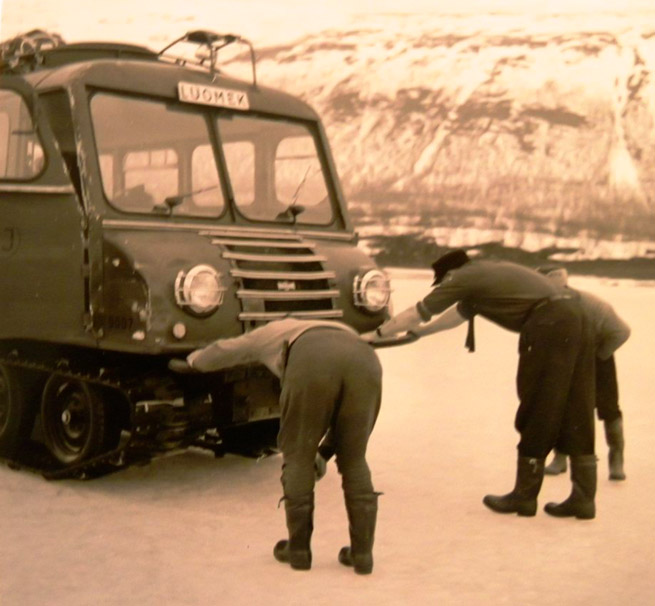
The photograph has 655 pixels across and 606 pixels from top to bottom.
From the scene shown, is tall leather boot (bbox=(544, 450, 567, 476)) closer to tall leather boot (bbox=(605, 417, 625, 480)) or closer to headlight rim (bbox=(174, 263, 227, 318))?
tall leather boot (bbox=(605, 417, 625, 480))

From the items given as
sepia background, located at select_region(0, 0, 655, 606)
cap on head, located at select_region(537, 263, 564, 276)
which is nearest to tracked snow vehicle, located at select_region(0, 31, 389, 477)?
sepia background, located at select_region(0, 0, 655, 606)

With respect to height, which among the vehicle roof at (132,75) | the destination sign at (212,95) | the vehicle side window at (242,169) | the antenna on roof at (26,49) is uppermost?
the antenna on roof at (26,49)

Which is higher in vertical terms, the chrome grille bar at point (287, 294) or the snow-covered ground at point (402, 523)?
the chrome grille bar at point (287, 294)

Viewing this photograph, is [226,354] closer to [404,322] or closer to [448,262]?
[404,322]

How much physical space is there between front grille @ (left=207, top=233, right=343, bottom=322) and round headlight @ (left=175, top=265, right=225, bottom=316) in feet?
0.43

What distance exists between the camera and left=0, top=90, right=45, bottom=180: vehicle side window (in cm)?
525

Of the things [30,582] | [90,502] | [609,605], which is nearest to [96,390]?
[90,502]

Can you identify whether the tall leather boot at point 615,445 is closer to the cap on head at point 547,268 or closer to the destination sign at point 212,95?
the cap on head at point 547,268

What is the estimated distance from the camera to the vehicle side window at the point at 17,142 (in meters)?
5.25

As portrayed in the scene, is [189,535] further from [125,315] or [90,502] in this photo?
[125,315]

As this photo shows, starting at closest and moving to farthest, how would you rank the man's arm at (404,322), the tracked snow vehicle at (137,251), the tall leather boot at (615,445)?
the man's arm at (404,322) < the tracked snow vehicle at (137,251) < the tall leather boot at (615,445)

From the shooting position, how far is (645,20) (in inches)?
188

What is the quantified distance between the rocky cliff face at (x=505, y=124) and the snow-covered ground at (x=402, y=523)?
410 millimetres

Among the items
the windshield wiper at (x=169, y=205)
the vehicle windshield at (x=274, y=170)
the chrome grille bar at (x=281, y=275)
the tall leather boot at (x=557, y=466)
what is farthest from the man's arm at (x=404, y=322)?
the tall leather boot at (x=557, y=466)
